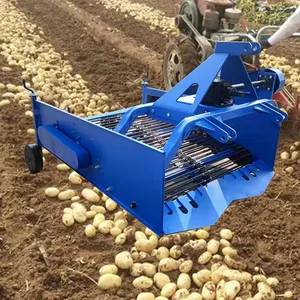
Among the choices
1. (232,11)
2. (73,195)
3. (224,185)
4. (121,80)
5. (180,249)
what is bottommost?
(121,80)

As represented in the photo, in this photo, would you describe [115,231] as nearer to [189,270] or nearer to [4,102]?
[189,270]

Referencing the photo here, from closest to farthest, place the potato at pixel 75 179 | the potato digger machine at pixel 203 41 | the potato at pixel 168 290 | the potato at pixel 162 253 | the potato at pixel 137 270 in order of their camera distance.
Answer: the potato at pixel 168 290 < the potato at pixel 137 270 < the potato at pixel 162 253 < the potato at pixel 75 179 < the potato digger machine at pixel 203 41

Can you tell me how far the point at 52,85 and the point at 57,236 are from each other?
146 inches

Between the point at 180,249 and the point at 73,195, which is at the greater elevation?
the point at 180,249

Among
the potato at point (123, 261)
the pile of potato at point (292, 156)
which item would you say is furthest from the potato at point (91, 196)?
the pile of potato at point (292, 156)

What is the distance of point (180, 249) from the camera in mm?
3076

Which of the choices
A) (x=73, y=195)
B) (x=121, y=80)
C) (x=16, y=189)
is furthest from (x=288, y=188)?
(x=121, y=80)

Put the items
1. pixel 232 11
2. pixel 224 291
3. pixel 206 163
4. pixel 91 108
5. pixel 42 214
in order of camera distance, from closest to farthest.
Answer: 1. pixel 224 291
2. pixel 206 163
3. pixel 42 214
4. pixel 232 11
5. pixel 91 108

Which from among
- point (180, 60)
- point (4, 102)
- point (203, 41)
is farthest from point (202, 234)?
point (4, 102)

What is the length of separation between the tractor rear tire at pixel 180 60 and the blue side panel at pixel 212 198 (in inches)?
90.3

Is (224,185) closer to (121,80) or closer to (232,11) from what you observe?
(232,11)

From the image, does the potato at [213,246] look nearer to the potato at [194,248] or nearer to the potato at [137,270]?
the potato at [194,248]

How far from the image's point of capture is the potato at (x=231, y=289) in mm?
2643

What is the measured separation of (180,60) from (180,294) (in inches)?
133
